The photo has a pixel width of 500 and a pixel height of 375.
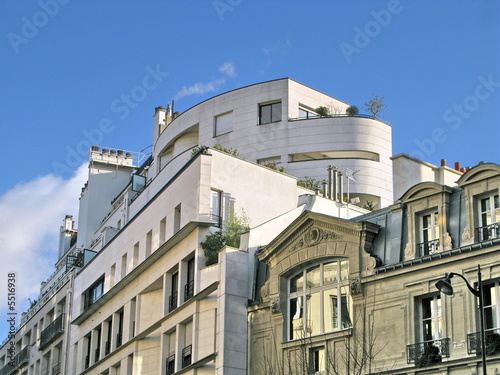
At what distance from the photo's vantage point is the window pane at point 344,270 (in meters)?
33.0

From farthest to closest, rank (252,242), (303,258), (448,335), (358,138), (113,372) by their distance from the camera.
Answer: (358,138) → (113,372) → (252,242) → (303,258) → (448,335)

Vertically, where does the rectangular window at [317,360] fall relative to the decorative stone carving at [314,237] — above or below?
below

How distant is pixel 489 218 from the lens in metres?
29.0

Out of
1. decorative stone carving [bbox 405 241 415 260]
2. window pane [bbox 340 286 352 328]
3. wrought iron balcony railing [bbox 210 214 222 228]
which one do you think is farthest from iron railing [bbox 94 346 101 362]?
decorative stone carving [bbox 405 241 415 260]

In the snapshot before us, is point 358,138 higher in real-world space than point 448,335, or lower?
higher

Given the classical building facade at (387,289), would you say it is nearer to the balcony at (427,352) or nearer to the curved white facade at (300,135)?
the balcony at (427,352)

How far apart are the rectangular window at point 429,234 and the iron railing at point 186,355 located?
1226 cm

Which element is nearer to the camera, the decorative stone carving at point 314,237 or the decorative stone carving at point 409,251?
the decorative stone carving at point 409,251

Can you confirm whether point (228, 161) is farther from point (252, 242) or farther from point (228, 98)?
point (228, 98)

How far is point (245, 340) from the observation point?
3609cm

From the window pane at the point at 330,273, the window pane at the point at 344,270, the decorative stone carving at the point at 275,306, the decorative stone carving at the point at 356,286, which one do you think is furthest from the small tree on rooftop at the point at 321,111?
the decorative stone carving at the point at 356,286

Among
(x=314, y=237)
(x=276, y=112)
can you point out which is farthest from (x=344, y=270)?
(x=276, y=112)

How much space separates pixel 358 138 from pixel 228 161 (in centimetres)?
1838

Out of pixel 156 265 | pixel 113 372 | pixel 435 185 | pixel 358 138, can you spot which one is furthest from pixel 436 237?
pixel 358 138
